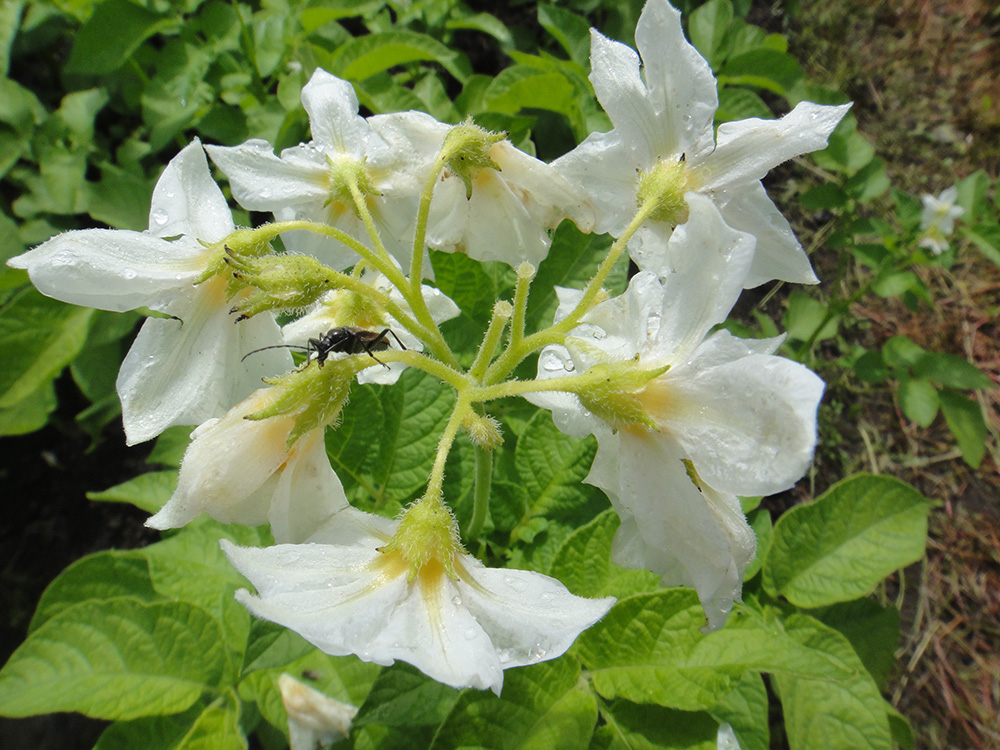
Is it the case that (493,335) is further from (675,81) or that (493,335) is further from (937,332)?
(937,332)

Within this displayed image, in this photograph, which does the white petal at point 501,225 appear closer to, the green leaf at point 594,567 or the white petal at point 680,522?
the white petal at point 680,522

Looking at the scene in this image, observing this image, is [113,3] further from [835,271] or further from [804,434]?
[835,271]

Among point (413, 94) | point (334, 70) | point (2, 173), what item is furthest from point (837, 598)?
point (2, 173)

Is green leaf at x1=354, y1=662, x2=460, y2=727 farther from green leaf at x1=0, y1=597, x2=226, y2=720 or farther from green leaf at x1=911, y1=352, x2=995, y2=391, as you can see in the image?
green leaf at x1=911, y1=352, x2=995, y2=391

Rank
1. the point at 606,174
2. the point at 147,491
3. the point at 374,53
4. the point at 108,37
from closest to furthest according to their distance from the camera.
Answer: the point at 606,174 → the point at 147,491 → the point at 374,53 → the point at 108,37

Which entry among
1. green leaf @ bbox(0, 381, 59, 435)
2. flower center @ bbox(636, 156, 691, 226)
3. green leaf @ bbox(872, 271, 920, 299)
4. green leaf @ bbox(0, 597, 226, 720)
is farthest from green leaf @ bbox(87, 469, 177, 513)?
green leaf @ bbox(872, 271, 920, 299)

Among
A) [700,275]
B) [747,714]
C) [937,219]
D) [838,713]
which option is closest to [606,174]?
[700,275]
